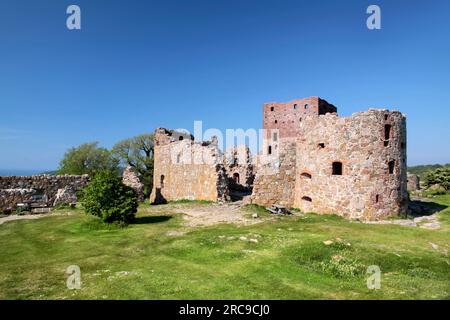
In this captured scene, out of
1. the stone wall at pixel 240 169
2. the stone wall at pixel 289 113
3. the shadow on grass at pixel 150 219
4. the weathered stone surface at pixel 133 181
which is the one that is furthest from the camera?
the stone wall at pixel 289 113

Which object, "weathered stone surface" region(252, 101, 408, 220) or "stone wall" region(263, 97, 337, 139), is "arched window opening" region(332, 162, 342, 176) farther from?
"stone wall" region(263, 97, 337, 139)

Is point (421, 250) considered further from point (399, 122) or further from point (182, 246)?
point (399, 122)

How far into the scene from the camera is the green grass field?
292 inches

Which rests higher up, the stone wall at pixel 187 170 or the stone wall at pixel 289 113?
the stone wall at pixel 289 113

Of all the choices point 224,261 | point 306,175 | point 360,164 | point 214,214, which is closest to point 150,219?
point 214,214

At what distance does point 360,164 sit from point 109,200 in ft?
46.0

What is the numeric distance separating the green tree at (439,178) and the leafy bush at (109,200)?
3596 centimetres

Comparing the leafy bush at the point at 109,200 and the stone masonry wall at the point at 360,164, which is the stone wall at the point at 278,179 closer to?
the stone masonry wall at the point at 360,164

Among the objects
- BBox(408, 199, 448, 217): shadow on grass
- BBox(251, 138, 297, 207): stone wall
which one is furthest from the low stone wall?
BBox(408, 199, 448, 217): shadow on grass

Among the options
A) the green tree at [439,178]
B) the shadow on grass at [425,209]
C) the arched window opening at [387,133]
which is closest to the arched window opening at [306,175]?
the arched window opening at [387,133]

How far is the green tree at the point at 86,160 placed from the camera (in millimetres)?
44250
